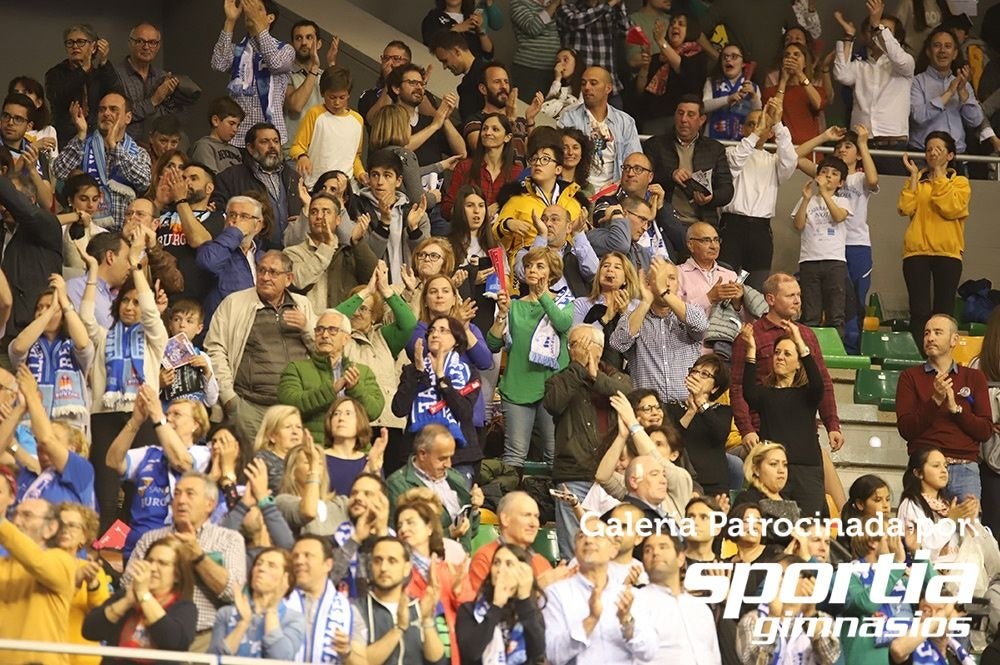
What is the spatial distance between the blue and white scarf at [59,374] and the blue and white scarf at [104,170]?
2019 mm

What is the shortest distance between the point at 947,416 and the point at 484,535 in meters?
A: 2.86

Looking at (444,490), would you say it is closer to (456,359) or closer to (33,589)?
(456,359)

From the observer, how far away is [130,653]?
7.47 meters

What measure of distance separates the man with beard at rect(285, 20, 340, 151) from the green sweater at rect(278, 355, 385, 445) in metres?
3.27

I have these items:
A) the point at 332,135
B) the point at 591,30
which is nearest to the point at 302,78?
the point at 332,135

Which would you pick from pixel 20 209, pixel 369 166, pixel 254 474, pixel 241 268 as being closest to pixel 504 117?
pixel 369 166

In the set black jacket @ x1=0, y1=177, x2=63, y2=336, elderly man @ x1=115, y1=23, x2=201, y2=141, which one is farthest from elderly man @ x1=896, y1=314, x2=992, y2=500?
elderly man @ x1=115, y1=23, x2=201, y2=141

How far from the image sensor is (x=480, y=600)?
8.21 metres

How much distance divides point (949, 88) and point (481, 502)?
6.80 m

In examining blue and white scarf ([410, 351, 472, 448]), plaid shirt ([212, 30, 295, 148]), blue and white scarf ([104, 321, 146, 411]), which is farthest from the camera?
plaid shirt ([212, 30, 295, 148])

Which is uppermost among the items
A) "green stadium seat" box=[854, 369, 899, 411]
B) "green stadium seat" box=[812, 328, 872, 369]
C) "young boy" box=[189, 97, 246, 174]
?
"young boy" box=[189, 97, 246, 174]

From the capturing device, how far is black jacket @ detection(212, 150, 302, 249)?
37.3 feet

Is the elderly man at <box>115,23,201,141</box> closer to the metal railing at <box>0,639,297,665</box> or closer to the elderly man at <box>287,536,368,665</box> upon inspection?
the elderly man at <box>287,536,368,665</box>

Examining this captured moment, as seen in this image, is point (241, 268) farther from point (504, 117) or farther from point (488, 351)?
point (504, 117)
